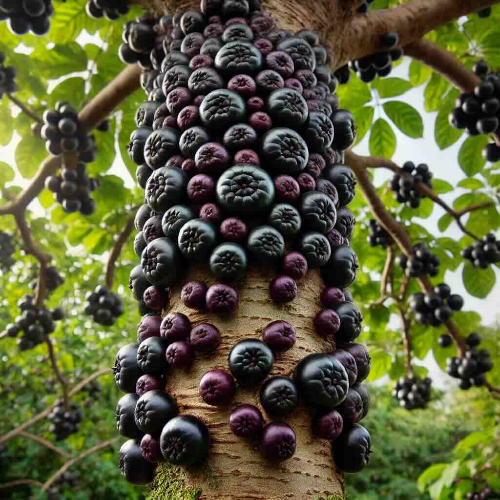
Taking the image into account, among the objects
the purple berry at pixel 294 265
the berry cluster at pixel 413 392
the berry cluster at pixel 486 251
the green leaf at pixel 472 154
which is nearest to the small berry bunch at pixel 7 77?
the purple berry at pixel 294 265

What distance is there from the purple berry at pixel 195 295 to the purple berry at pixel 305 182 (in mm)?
354

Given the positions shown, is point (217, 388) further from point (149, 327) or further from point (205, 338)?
point (149, 327)

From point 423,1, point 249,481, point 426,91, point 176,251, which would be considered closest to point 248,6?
point 176,251

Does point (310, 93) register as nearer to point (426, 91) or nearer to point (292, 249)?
point (292, 249)

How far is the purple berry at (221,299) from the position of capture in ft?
3.58

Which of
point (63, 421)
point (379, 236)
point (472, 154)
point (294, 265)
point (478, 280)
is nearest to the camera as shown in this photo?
point (294, 265)

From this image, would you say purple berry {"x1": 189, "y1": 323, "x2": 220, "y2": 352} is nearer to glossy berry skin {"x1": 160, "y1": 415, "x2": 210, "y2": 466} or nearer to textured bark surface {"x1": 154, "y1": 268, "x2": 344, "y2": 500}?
textured bark surface {"x1": 154, "y1": 268, "x2": 344, "y2": 500}

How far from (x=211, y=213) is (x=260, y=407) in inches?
17.6

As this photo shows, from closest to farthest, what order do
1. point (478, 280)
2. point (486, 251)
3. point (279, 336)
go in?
point (279, 336) < point (486, 251) < point (478, 280)

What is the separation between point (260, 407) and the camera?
101cm

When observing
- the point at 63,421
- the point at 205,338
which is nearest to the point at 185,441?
the point at 205,338

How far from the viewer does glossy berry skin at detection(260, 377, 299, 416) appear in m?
0.98

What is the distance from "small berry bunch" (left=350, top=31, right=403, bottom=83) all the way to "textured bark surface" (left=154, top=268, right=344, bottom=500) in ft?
4.65

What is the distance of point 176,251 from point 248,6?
880 millimetres
